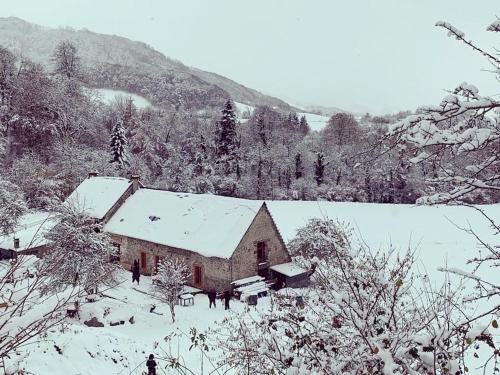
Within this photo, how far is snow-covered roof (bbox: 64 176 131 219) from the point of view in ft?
110

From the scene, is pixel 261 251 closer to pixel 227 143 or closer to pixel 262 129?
pixel 227 143

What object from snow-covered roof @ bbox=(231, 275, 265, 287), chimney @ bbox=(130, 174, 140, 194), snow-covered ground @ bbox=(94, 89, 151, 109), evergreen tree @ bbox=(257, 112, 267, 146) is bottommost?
snow-covered roof @ bbox=(231, 275, 265, 287)

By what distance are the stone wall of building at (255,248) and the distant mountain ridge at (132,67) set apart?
67378mm

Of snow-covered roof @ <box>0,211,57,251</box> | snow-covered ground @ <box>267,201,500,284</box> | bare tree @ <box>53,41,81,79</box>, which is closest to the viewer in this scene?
snow-covered roof @ <box>0,211,57,251</box>

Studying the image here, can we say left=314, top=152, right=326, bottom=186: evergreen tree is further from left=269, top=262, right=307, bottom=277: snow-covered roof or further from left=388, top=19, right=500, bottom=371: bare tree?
left=388, top=19, right=500, bottom=371: bare tree

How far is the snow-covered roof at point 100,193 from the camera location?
3366 cm

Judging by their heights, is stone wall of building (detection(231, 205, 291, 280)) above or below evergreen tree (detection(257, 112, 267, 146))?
below

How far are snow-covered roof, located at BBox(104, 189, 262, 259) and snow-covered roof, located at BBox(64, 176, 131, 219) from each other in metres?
0.95

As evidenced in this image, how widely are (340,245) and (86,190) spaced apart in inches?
1264

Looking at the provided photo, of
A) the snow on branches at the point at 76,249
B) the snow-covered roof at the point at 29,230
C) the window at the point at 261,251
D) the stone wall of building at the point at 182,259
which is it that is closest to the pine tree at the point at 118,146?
the snow-covered roof at the point at 29,230

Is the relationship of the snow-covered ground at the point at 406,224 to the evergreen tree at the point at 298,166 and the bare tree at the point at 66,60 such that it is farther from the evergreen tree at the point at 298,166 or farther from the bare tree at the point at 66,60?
the bare tree at the point at 66,60

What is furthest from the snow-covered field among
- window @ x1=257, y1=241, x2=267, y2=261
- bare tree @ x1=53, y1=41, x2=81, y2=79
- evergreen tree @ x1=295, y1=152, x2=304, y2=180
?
bare tree @ x1=53, y1=41, x2=81, y2=79

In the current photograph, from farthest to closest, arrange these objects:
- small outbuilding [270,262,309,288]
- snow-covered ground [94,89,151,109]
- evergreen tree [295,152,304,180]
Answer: snow-covered ground [94,89,151,109]
evergreen tree [295,152,304,180]
small outbuilding [270,262,309,288]

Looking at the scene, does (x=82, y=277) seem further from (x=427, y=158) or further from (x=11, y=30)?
(x=11, y=30)
